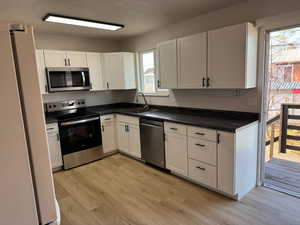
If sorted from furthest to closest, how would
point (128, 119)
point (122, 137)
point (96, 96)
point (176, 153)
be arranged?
point (96, 96), point (122, 137), point (128, 119), point (176, 153)

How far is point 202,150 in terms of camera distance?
259 centimetres

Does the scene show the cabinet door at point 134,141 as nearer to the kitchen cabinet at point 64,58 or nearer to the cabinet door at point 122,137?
the cabinet door at point 122,137

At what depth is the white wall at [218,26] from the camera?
2375mm

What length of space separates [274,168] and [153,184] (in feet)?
6.68

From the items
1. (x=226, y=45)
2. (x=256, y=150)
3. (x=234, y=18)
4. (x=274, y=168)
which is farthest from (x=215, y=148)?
(x=234, y=18)

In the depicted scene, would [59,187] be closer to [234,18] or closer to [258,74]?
[258,74]

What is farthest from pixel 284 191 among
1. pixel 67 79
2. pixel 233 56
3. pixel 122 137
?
pixel 67 79

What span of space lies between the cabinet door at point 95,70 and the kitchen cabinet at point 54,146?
1202mm

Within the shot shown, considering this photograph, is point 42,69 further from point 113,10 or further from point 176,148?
point 176,148

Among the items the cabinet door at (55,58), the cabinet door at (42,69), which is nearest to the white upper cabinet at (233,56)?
the cabinet door at (55,58)

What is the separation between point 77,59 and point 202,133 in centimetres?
280

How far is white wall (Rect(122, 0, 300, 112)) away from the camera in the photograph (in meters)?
2.38

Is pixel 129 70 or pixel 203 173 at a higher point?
pixel 129 70

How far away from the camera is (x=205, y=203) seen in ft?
7.82
